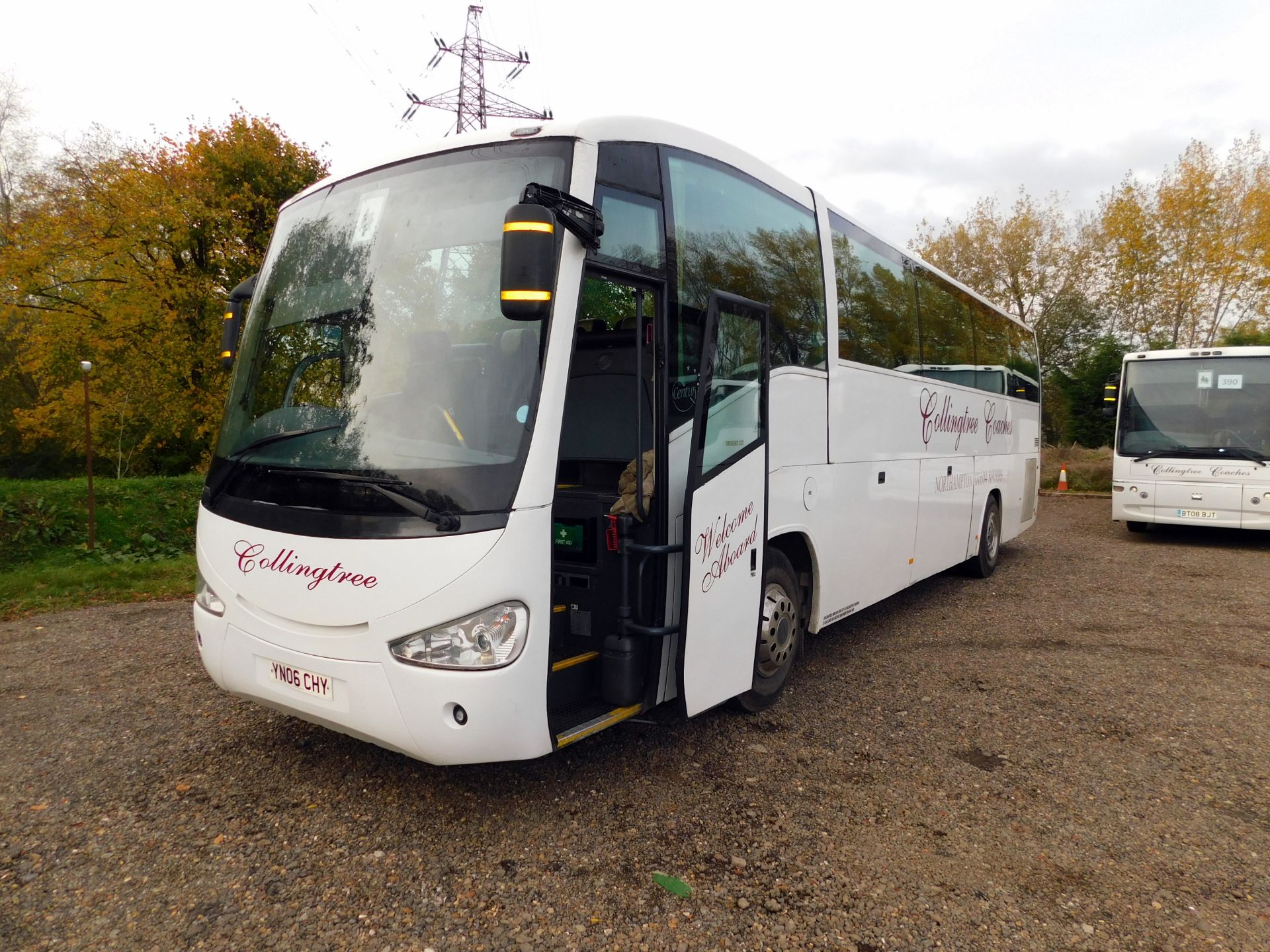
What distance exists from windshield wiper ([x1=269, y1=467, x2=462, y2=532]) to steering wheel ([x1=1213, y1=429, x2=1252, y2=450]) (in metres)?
12.2

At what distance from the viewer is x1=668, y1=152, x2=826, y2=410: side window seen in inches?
159

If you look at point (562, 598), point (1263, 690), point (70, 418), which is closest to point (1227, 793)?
point (1263, 690)

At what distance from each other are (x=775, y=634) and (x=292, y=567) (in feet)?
9.06

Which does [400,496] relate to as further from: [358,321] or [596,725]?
[596,725]

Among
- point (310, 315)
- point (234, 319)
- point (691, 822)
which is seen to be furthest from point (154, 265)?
point (691, 822)

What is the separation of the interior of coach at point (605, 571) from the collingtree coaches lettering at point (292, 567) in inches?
31.8

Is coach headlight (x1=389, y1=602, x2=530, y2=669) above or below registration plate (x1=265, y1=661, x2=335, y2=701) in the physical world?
above

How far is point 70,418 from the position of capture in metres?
19.9

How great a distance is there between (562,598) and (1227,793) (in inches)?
131

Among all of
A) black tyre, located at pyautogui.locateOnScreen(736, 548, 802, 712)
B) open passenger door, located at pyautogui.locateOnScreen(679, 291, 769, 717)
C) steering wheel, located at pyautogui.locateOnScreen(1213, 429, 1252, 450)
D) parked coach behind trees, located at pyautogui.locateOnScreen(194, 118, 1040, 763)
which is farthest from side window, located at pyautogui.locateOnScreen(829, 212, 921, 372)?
steering wheel, located at pyautogui.locateOnScreen(1213, 429, 1252, 450)

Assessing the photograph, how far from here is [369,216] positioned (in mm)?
3850

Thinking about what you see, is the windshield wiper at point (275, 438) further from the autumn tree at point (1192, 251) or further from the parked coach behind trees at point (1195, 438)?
the autumn tree at point (1192, 251)

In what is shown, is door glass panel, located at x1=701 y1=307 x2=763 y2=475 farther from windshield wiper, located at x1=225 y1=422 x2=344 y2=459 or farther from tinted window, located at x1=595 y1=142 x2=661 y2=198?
windshield wiper, located at x1=225 y1=422 x2=344 y2=459

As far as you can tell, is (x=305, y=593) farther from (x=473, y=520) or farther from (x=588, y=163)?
(x=588, y=163)
